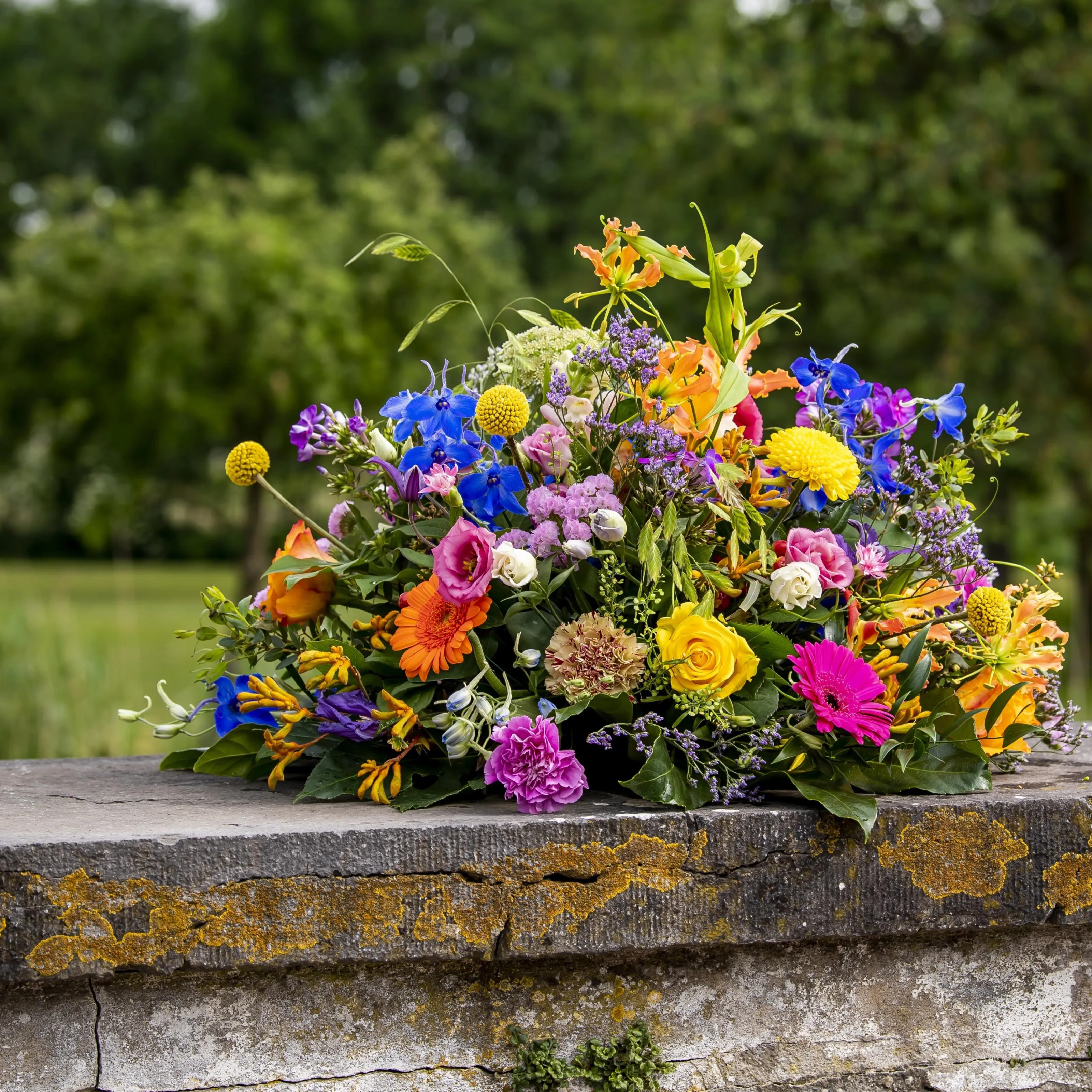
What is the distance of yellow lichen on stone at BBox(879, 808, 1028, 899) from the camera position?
1607 mm

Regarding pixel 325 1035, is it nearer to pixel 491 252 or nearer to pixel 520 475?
pixel 520 475

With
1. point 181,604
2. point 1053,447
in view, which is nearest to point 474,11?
point 181,604

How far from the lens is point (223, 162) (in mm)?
25172

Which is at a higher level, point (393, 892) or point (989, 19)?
point (989, 19)

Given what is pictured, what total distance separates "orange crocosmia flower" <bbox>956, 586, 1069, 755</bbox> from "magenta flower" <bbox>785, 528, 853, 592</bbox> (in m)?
0.24

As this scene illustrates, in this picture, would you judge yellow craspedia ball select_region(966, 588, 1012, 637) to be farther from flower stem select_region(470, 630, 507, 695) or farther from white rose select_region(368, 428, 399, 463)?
white rose select_region(368, 428, 399, 463)

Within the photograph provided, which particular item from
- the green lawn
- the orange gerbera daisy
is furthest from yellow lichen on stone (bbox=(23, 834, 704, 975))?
the green lawn

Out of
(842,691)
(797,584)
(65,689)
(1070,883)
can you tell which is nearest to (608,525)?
(797,584)

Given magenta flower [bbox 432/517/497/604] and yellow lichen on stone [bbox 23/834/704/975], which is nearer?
yellow lichen on stone [bbox 23/834/704/975]

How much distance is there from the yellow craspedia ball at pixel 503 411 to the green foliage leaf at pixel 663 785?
0.46 m

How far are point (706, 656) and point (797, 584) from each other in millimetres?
162

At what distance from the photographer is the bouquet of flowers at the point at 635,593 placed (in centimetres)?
158

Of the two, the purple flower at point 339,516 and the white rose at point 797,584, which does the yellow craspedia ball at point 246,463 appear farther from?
the white rose at point 797,584

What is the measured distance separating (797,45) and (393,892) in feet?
26.5
